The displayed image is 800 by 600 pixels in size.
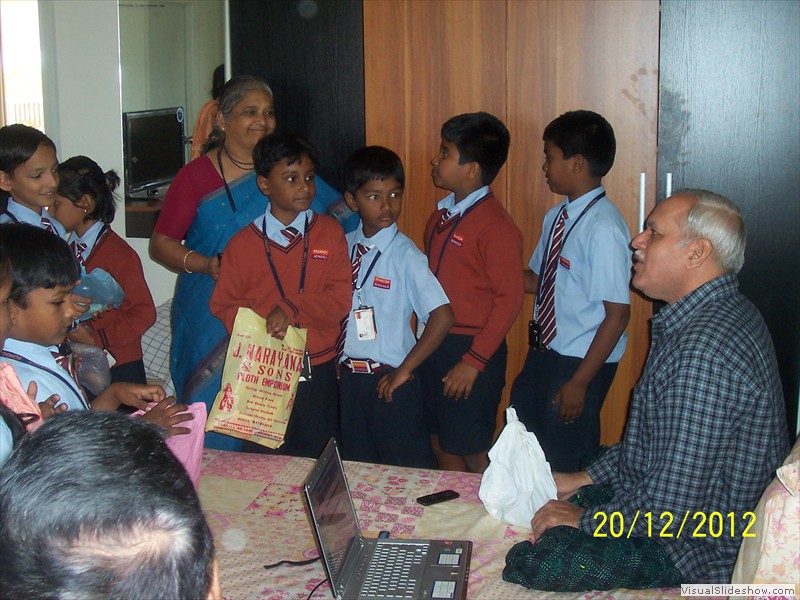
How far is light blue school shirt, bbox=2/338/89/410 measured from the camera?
183 cm

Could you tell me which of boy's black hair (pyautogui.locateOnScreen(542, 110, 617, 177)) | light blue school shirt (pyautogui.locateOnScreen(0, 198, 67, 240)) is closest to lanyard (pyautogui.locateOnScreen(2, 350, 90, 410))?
light blue school shirt (pyautogui.locateOnScreen(0, 198, 67, 240))

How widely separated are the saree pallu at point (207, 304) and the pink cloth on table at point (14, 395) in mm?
1279

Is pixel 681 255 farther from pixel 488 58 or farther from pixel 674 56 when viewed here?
pixel 488 58

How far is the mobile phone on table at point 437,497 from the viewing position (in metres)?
1.86

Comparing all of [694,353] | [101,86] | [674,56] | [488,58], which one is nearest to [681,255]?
[694,353]

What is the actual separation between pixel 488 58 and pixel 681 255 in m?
1.72

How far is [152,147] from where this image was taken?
4.20 metres

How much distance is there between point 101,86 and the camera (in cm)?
427

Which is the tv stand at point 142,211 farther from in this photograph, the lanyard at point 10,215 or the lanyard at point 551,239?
the lanyard at point 551,239

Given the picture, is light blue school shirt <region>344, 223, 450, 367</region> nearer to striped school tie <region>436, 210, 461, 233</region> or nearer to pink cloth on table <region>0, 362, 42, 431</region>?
striped school tie <region>436, 210, 461, 233</region>

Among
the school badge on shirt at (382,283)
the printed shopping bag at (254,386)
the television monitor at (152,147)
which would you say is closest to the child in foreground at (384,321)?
the school badge on shirt at (382,283)

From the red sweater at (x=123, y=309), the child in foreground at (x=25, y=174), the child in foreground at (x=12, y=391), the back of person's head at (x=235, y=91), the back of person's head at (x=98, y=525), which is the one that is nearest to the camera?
the back of person's head at (x=98, y=525)

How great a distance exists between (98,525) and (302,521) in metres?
1.15
